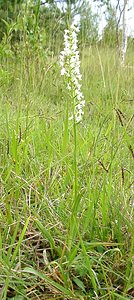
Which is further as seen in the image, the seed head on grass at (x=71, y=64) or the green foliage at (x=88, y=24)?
the green foliage at (x=88, y=24)

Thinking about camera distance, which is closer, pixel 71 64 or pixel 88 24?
pixel 71 64

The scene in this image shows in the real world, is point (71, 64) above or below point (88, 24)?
below

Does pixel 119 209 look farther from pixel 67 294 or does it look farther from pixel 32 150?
pixel 32 150

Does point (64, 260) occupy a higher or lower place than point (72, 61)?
lower

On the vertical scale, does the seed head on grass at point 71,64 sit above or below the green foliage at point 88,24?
below

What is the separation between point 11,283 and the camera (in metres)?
0.75

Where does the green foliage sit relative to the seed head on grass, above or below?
above

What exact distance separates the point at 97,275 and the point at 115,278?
0.13ft

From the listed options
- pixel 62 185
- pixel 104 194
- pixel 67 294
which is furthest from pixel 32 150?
pixel 67 294

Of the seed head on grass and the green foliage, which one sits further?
the green foliage

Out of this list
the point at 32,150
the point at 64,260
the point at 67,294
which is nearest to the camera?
the point at 67,294

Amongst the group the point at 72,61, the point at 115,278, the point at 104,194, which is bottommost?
the point at 115,278

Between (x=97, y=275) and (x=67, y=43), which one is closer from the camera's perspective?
(x=97, y=275)

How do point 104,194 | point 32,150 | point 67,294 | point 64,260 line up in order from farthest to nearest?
point 32,150 → point 104,194 → point 64,260 → point 67,294
